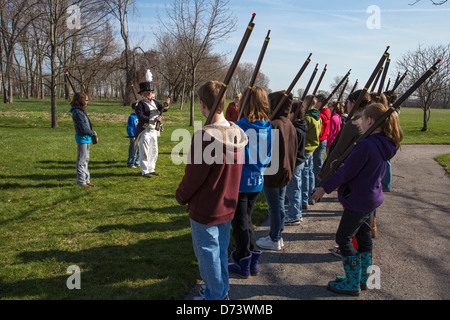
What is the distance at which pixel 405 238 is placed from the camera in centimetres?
511

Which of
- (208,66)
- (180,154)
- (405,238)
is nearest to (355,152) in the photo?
(405,238)

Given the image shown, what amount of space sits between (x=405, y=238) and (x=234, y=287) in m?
3.06

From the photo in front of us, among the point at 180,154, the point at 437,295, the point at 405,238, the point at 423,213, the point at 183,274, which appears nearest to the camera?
the point at 437,295

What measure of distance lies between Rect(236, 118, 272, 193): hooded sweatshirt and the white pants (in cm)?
524

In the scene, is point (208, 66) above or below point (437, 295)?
above

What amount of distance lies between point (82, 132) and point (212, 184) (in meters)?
5.21

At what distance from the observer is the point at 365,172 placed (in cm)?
332

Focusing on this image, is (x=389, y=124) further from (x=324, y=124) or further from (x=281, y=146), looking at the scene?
(x=324, y=124)

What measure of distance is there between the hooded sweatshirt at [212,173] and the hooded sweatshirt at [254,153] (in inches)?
24.2

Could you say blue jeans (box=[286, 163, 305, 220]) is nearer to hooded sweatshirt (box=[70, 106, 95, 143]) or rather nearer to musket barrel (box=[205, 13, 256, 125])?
musket barrel (box=[205, 13, 256, 125])

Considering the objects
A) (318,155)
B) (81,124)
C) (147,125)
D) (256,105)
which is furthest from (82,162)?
(318,155)

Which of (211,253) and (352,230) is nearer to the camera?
(211,253)

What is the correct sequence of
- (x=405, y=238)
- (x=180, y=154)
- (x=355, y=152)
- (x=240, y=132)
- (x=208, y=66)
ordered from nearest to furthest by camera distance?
(x=240, y=132) → (x=355, y=152) → (x=405, y=238) → (x=180, y=154) → (x=208, y=66)

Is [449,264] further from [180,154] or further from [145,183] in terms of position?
[180,154]
